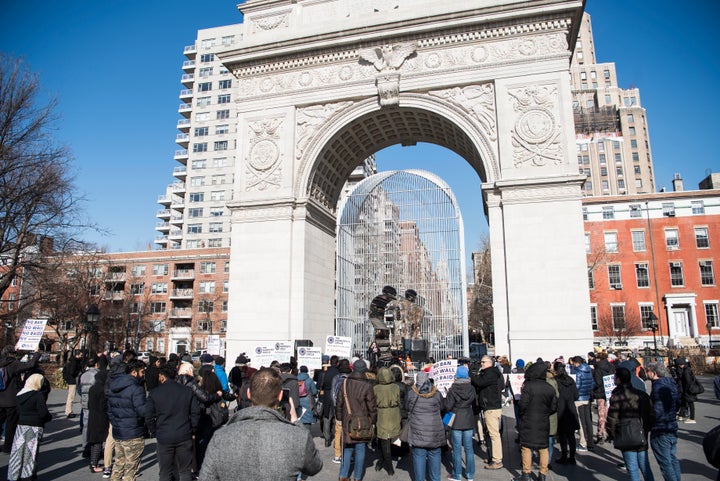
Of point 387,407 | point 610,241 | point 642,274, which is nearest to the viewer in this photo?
point 387,407

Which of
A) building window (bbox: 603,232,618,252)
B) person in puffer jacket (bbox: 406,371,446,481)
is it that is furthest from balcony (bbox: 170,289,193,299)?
person in puffer jacket (bbox: 406,371,446,481)

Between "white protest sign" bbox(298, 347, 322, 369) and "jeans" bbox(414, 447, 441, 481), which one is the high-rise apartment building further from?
"jeans" bbox(414, 447, 441, 481)

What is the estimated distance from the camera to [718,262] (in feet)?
130

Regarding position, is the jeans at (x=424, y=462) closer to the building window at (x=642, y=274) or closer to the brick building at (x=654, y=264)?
the brick building at (x=654, y=264)

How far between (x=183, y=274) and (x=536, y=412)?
52.2 m

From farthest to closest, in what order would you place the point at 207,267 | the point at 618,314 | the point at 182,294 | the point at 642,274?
the point at 207,267, the point at 182,294, the point at 642,274, the point at 618,314

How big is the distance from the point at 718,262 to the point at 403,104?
3534cm

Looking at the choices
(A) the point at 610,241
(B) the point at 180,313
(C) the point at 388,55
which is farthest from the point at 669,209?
(B) the point at 180,313

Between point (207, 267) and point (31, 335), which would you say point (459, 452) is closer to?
point (31, 335)

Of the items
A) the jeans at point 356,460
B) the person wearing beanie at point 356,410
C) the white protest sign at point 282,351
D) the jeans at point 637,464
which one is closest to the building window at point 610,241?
the white protest sign at point 282,351

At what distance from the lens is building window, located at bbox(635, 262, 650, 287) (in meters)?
41.0

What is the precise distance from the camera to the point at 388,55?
19.8 metres

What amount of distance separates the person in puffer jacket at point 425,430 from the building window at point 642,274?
40.9m

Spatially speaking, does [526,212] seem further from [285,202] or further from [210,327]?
[210,327]
